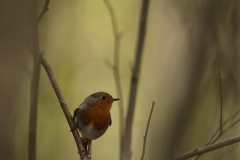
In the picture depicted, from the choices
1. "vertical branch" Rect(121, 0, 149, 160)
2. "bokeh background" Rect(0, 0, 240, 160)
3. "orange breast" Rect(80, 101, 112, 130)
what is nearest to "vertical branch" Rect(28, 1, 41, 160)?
"bokeh background" Rect(0, 0, 240, 160)

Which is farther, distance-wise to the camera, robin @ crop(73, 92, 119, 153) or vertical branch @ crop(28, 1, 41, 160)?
robin @ crop(73, 92, 119, 153)

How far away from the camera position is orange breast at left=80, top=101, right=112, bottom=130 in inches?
160

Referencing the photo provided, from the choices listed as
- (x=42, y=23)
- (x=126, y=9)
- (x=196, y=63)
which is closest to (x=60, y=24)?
(x=42, y=23)

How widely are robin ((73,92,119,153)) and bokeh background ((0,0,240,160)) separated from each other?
599mm

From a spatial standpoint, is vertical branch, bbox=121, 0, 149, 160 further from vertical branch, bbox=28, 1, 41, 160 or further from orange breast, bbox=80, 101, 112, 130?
orange breast, bbox=80, 101, 112, 130

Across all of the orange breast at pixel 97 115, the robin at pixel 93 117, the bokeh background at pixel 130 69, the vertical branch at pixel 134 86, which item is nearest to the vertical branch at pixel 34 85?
the bokeh background at pixel 130 69

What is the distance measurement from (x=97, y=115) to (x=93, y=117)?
0.05 metres

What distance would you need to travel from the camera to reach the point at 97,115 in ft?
13.6

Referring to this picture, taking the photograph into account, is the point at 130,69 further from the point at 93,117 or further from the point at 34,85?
the point at 34,85

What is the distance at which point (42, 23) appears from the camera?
4098 mm

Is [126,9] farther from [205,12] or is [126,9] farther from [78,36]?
[205,12]

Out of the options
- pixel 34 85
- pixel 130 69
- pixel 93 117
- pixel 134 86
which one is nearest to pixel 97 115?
pixel 93 117

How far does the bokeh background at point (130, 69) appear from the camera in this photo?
1639 mm

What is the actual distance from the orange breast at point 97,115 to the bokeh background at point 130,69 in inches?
23.7
